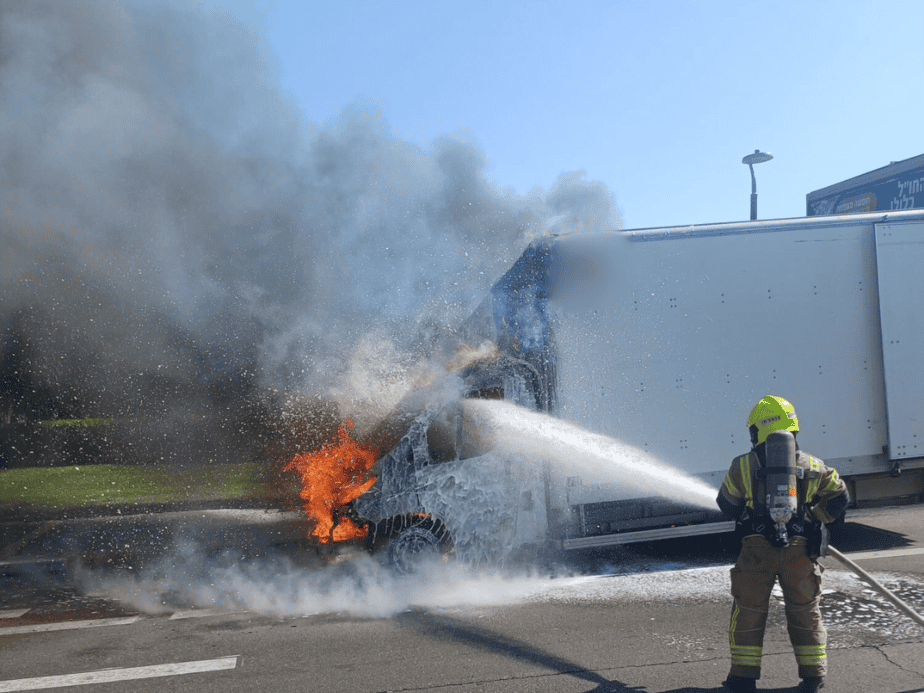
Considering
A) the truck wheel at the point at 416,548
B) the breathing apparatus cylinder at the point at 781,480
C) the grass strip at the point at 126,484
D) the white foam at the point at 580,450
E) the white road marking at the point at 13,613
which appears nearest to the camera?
the breathing apparatus cylinder at the point at 781,480

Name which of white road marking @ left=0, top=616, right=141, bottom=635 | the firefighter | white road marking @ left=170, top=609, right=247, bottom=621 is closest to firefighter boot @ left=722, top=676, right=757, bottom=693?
the firefighter

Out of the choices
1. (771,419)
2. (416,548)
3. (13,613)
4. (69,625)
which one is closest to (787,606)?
(771,419)

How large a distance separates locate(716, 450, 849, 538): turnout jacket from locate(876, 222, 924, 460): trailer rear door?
3595 millimetres

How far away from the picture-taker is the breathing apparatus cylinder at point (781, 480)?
3.47 meters

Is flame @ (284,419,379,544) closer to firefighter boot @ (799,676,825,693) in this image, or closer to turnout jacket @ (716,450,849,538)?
turnout jacket @ (716,450,849,538)

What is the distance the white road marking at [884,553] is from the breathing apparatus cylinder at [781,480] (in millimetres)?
3597

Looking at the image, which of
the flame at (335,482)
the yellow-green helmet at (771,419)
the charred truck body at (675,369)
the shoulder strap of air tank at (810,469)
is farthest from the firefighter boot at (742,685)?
the flame at (335,482)

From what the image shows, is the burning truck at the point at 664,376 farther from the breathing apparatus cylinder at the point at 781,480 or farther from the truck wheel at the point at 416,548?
the breathing apparatus cylinder at the point at 781,480

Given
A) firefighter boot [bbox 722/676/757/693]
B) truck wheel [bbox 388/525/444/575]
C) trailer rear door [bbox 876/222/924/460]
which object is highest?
trailer rear door [bbox 876/222/924/460]

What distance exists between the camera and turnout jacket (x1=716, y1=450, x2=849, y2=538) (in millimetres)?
3607

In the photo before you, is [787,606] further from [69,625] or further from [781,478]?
[69,625]

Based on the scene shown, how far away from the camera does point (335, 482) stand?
20.7ft

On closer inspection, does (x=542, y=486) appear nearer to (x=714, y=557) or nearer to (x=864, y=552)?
(x=714, y=557)

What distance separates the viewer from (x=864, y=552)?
255 inches
